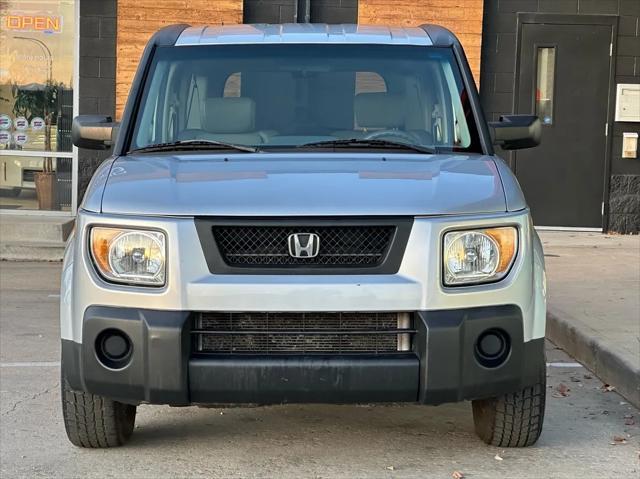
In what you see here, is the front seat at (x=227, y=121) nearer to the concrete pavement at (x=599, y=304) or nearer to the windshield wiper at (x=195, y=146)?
the windshield wiper at (x=195, y=146)

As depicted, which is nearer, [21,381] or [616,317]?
[21,381]

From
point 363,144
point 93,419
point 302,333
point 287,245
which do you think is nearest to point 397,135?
point 363,144

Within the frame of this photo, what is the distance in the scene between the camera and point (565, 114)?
13711mm

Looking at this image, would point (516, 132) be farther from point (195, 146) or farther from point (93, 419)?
point (93, 419)

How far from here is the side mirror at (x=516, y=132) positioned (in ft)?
18.4

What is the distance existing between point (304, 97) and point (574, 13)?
913cm

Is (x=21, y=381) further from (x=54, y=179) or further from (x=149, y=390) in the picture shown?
(x=54, y=179)

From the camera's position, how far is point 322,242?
425cm

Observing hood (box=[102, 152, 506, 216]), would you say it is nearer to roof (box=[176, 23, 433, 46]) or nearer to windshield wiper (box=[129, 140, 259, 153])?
windshield wiper (box=[129, 140, 259, 153])

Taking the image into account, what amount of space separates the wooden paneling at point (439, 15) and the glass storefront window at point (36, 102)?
3.78 metres

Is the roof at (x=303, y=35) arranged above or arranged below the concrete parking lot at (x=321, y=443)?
above

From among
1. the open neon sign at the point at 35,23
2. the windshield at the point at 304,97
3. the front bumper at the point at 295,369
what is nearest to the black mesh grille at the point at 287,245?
the front bumper at the point at 295,369

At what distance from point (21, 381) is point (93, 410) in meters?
1.86

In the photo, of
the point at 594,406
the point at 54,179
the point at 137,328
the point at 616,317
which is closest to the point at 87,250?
the point at 137,328
